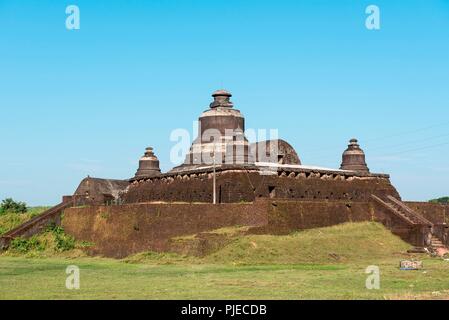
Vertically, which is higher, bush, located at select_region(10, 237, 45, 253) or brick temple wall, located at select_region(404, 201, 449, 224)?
brick temple wall, located at select_region(404, 201, 449, 224)

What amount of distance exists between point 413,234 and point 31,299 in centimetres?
1900

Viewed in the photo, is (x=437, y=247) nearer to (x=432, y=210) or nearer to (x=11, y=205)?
(x=432, y=210)

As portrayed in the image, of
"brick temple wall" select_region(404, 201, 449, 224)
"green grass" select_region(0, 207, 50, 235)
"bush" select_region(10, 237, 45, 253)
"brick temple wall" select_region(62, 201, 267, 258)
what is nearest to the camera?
"brick temple wall" select_region(62, 201, 267, 258)

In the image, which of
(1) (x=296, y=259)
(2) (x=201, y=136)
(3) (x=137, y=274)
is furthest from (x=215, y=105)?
(3) (x=137, y=274)

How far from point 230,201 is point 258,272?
9284 mm

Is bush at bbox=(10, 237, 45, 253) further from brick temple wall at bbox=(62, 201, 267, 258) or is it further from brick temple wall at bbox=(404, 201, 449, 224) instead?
brick temple wall at bbox=(404, 201, 449, 224)

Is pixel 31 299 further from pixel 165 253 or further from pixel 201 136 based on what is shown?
pixel 201 136

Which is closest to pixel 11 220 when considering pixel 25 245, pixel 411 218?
pixel 25 245

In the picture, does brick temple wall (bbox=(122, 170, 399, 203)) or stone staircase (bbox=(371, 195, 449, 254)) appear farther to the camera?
brick temple wall (bbox=(122, 170, 399, 203))

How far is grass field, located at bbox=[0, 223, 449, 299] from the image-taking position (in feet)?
51.9

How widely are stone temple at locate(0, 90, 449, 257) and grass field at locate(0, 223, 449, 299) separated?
910mm

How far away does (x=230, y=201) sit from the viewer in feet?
97.7

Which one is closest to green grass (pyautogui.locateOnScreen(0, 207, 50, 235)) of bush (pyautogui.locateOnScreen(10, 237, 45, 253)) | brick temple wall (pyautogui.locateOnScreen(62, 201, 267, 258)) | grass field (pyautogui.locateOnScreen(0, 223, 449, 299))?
bush (pyautogui.locateOnScreen(10, 237, 45, 253))

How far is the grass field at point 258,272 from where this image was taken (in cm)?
1583
